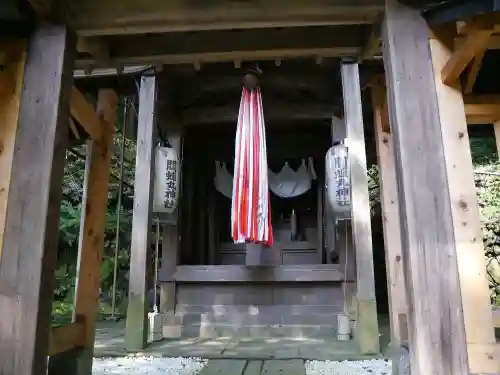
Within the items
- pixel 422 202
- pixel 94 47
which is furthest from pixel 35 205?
pixel 422 202

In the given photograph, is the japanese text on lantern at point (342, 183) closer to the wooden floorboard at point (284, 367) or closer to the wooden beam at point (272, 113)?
the wooden beam at point (272, 113)

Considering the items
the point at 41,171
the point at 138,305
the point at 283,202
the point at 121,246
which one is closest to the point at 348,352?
the point at 138,305

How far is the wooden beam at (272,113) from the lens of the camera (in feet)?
22.5

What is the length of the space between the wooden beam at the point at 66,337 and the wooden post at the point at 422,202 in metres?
2.23

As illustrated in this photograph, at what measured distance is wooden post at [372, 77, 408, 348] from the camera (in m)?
3.58

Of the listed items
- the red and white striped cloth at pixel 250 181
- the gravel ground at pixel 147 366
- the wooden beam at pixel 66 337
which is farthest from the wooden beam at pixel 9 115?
the red and white striped cloth at pixel 250 181

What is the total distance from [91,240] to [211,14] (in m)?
1.95

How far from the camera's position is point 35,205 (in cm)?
229

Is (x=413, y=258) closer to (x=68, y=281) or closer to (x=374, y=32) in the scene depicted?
(x=374, y=32)

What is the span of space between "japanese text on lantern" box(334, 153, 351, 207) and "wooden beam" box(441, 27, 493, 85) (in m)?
3.09

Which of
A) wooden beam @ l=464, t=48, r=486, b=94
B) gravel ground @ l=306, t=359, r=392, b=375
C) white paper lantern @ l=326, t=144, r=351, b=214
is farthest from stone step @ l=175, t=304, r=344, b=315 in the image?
wooden beam @ l=464, t=48, r=486, b=94

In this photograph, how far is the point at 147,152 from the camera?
541cm

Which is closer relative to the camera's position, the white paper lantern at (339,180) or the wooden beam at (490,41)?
the wooden beam at (490,41)

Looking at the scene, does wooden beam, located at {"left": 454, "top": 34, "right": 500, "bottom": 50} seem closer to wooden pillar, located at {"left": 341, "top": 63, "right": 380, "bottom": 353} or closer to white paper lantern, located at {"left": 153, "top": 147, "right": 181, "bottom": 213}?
wooden pillar, located at {"left": 341, "top": 63, "right": 380, "bottom": 353}
